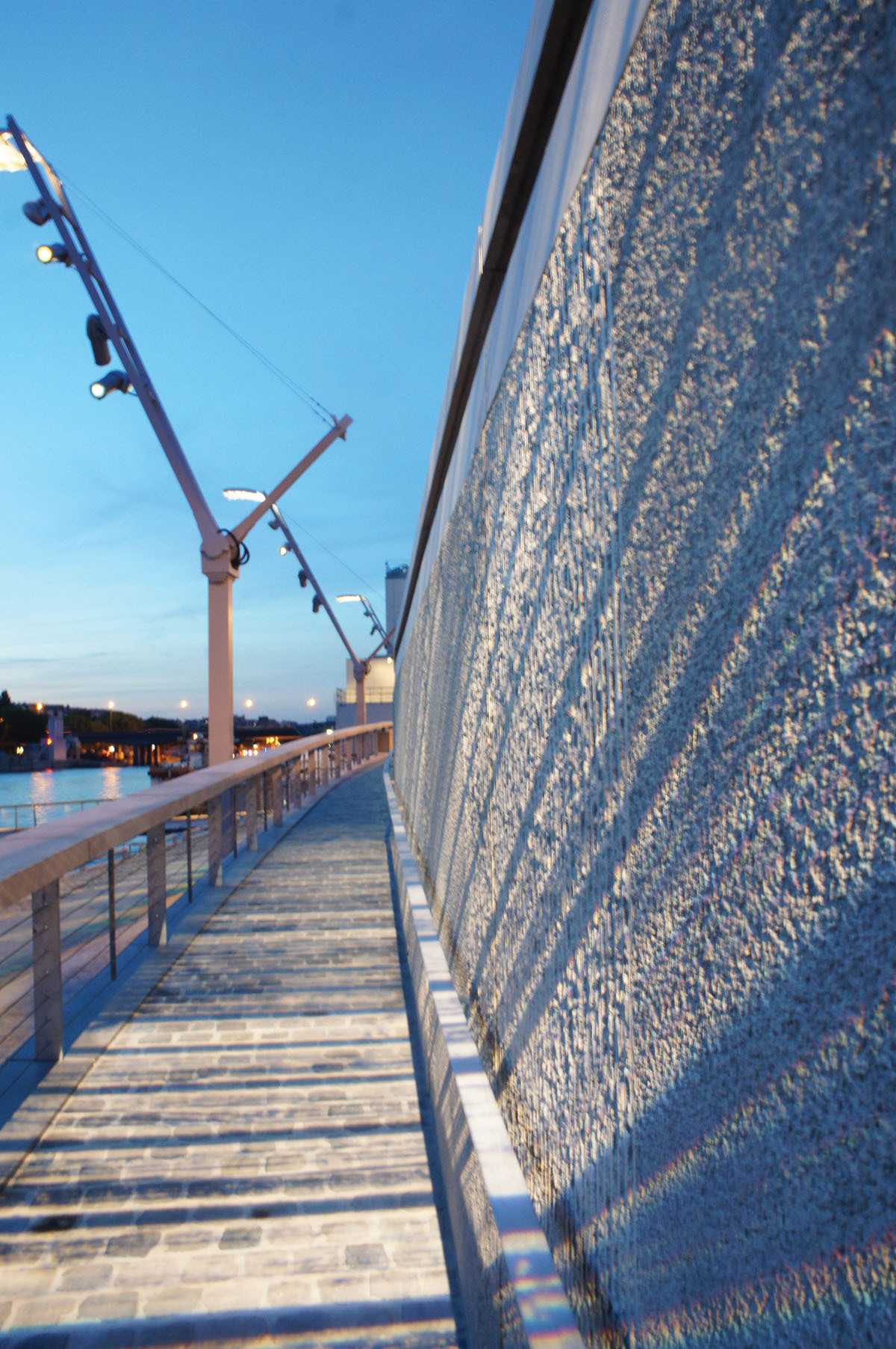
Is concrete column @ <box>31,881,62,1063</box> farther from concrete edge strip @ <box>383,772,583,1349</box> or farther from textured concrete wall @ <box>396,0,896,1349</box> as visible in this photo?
textured concrete wall @ <box>396,0,896,1349</box>

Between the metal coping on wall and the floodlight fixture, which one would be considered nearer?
the metal coping on wall

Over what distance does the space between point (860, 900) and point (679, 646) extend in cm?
44

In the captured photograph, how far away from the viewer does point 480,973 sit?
2.62 metres

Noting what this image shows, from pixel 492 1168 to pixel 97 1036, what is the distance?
259 cm

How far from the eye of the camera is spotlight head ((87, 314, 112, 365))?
30.0ft

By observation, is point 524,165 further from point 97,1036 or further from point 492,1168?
point 97,1036

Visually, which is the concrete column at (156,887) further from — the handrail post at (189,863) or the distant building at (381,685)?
the distant building at (381,685)

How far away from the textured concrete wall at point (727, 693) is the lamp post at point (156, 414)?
9583 millimetres

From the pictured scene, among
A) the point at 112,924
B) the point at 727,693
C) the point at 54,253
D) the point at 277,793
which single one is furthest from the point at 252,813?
the point at 727,693

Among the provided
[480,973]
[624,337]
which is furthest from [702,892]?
[480,973]

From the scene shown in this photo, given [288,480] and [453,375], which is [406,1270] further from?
[288,480]

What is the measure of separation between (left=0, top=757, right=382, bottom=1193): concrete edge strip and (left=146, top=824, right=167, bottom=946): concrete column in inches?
3.7

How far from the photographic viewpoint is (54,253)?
938cm

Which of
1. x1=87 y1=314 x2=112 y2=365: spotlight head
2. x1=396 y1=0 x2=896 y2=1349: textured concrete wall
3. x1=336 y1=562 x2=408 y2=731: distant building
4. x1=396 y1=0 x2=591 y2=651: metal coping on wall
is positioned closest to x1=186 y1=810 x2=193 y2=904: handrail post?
x1=396 y1=0 x2=591 y2=651: metal coping on wall
